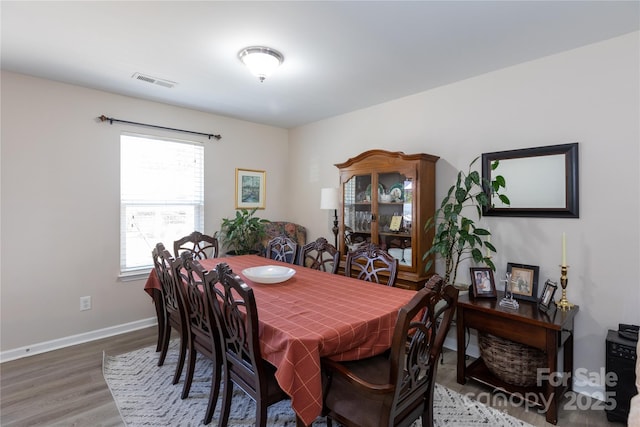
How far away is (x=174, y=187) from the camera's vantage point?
378cm

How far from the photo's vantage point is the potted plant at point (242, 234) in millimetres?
3918

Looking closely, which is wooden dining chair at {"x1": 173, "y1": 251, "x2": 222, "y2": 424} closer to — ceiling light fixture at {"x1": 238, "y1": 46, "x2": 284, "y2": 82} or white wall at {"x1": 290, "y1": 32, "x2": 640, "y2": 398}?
ceiling light fixture at {"x1": 238, "y1": 46, "x2": 284, "y2": 82}

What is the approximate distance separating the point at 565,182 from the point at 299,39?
218 centimetres

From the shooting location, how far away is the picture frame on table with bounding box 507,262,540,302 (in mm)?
2424

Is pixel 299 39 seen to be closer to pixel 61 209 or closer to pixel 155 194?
pixel 155 194

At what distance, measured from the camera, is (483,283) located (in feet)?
8.16

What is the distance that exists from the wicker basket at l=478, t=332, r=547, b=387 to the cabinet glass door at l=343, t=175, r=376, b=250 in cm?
146

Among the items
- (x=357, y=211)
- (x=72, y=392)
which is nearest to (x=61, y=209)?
(x=72, y=392)

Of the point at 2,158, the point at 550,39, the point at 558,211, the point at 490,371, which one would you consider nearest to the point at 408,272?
the point at 490,371

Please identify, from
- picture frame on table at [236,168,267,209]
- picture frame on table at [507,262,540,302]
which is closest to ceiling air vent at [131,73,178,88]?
picture frame on table at [236,168,267,209]

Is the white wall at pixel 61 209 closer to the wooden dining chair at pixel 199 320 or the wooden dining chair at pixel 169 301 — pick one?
the wooden dining chair at pixel 169 301

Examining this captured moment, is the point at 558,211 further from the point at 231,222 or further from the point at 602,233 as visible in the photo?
Result: the point at 231,222

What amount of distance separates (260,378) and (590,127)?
106 inches

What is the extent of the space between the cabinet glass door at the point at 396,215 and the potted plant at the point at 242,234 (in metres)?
1.59
